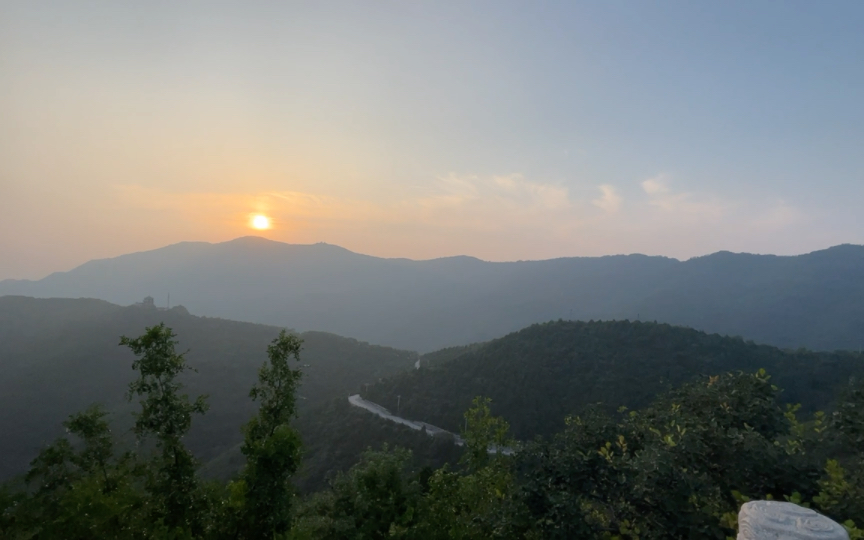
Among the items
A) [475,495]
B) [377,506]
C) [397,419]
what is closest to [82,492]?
[377,506]

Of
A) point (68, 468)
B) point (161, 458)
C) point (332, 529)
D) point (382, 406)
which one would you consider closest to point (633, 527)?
point (332, 529)

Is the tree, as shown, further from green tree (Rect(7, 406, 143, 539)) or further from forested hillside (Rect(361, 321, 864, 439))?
forested hillside (Rect(361, 321, 864, 439))

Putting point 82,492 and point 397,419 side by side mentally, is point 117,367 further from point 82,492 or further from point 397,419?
point 82,492

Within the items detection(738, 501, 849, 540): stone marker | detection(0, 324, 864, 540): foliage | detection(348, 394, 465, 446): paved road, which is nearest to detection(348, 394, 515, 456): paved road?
detection(348, 394, 465, 446): paved road

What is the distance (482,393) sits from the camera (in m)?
44.5

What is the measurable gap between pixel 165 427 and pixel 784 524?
966 centimetres

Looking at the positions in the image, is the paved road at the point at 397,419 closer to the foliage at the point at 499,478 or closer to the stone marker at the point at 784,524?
the foliage at the point at 499,478

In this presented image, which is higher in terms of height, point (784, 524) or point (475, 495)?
point (784, 524)

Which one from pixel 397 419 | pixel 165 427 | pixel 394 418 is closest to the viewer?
pixel 165 427

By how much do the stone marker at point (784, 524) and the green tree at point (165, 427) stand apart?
29.8 ft

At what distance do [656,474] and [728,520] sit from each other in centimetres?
83

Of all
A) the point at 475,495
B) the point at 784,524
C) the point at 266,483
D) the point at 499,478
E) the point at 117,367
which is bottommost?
the point at 117,367

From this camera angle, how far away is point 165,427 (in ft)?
29.8

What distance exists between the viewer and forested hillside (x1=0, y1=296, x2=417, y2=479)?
168 ft
